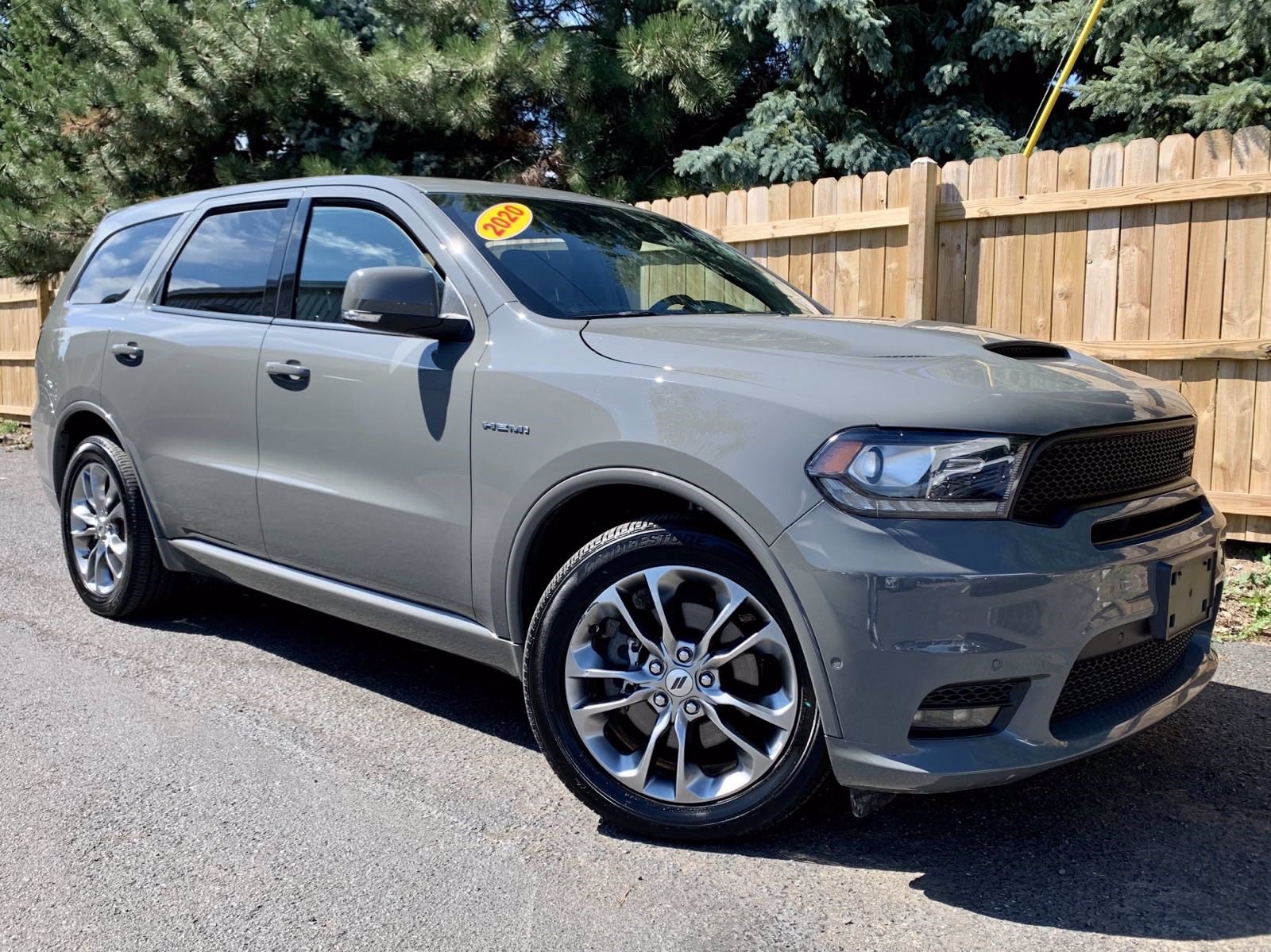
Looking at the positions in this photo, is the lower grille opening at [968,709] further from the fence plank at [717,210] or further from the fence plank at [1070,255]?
the fence plank at [717,210]

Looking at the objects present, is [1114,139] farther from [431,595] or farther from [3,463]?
[3,463]

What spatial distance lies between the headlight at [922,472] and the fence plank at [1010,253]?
13.1ft

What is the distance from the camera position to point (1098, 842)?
2.94 m

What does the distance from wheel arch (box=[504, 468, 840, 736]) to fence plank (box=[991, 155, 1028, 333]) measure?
154 inches

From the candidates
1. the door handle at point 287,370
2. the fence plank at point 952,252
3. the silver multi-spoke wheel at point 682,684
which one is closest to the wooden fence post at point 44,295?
the fence plank at point 952,252

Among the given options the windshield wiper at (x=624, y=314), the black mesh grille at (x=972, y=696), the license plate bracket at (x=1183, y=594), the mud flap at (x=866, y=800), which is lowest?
the mud flap at (x=866, y=800)

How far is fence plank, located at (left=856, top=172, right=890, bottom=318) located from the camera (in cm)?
679

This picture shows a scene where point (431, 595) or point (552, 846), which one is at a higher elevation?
point (431, 595)

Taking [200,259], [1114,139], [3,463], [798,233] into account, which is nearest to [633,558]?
[200,259]

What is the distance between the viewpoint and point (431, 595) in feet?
11.4

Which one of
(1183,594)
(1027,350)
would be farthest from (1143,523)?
(1027,350)

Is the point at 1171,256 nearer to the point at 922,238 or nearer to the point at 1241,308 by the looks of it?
the point at 1241,308

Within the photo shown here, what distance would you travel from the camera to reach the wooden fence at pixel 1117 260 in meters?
5.65

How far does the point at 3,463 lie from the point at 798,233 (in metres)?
8.29
